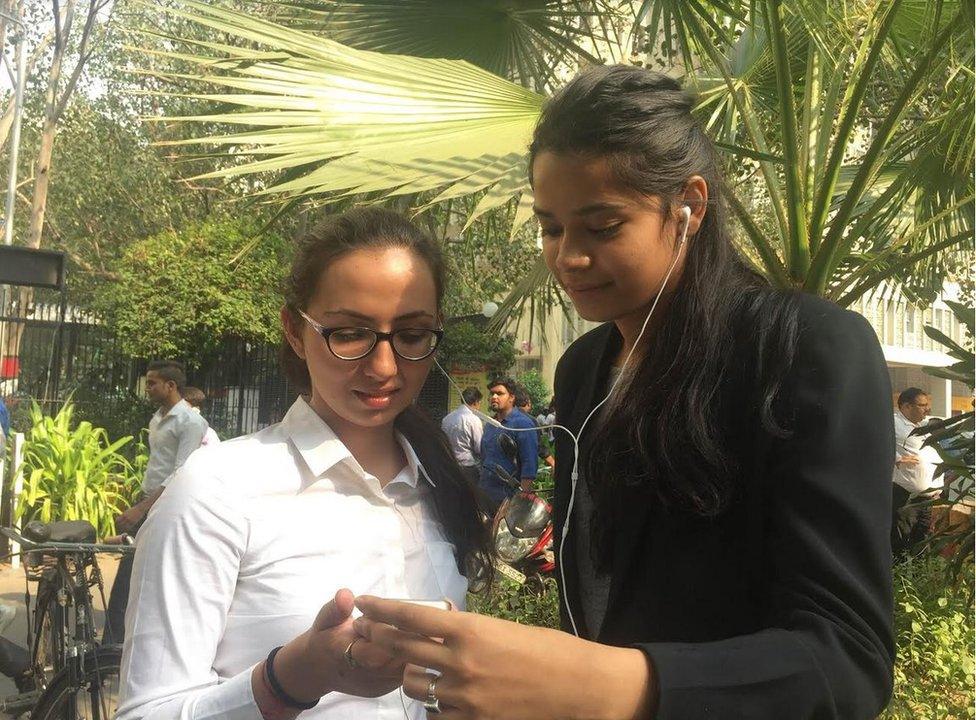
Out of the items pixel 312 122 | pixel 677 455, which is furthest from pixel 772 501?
pixel 312 122

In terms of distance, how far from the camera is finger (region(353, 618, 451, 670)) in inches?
26.8

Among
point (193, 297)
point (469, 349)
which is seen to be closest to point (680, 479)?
point (469, 349)

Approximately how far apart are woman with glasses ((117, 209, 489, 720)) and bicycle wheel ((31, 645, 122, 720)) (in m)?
2.62

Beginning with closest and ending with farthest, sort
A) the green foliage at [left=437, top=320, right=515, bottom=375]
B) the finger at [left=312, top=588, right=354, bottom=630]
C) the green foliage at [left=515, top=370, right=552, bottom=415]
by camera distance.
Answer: the finger at [left=312, top=588, right=354, bottom=630] < the green foliage at [left=437, top=320, right=515, bottom=375] < the green foliage at [left=515, top=370, right=552, bottom=415]

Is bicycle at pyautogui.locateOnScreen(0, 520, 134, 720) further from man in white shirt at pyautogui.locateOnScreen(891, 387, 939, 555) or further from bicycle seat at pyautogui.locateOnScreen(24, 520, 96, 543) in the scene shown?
man in white shirt at pyautogui.locateOnScreen(891, 387, 939, 555)

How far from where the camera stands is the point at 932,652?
14.0 ft

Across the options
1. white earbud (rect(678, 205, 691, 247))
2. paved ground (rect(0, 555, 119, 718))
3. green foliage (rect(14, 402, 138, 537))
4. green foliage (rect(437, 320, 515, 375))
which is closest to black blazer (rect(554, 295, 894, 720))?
white earbud (rect(678, 205, 691, 247))

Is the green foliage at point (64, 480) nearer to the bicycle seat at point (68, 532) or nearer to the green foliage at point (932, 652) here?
the bicycle seat at point (68, 532)

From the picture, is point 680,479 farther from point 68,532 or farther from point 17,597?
point 17,597

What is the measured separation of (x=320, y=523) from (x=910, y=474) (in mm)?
6119

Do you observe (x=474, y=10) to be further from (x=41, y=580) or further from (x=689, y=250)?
(x=689, y=250)

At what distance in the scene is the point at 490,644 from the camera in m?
0.66

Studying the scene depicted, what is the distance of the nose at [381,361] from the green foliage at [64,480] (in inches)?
324

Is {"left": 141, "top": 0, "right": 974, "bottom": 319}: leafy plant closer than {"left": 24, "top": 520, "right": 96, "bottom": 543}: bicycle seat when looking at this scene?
Yes
